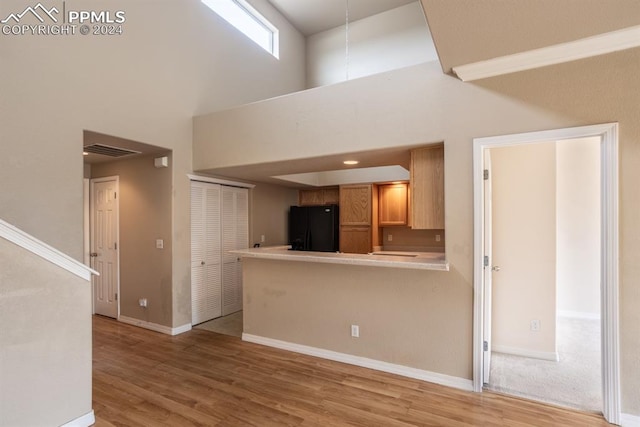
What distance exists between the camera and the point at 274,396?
2.64 m

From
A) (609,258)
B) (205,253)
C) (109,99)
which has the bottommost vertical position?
(205,253)

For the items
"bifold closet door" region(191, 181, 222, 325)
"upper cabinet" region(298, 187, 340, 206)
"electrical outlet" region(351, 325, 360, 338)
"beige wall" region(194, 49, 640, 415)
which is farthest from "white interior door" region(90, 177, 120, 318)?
"electrical outlet" region(351, 325, 360, 338)

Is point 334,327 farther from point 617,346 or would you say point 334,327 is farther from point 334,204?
point 334,204

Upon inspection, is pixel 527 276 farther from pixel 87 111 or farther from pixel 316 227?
pixel 87 111

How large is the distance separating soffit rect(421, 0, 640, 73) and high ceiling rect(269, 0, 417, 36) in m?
4.69

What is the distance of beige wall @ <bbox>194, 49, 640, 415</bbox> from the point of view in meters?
2.21

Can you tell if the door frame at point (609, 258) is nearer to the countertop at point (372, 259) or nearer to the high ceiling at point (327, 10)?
the countertop at point (372, 259)

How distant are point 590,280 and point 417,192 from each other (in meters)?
3.83

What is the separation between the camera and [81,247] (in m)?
3.28

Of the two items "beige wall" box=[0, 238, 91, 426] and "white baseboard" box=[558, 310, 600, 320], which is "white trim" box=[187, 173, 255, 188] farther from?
"white baseboard" box=[558, 310, 600, 320]

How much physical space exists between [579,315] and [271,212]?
5266mm

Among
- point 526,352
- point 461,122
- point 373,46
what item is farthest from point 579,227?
point 373,46

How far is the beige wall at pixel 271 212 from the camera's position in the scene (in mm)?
5656

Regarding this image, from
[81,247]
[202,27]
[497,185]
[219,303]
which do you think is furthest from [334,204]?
[81,247]
